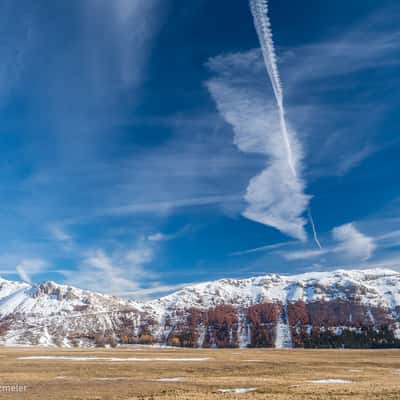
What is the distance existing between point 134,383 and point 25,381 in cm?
1637

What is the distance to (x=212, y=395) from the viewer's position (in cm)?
4138

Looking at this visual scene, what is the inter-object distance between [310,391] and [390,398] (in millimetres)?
9368

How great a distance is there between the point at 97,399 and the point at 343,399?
80.6 ft

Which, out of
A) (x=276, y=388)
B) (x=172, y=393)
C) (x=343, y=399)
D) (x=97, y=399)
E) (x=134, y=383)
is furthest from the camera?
(x=134, y=383)

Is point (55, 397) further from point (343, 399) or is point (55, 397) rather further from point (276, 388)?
point (343, 399)

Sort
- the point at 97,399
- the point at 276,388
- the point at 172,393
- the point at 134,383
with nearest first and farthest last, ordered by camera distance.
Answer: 1. the point at 97,399
2. the point at 172,393
3. the point at 276,388
4. the point at 134,383

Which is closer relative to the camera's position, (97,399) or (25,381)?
(97,399)

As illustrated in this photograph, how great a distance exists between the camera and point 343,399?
36.7 meters

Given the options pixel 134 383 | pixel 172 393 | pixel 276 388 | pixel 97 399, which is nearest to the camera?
pixel 97 399

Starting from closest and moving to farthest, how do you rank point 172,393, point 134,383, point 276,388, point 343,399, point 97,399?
1. point 343,399
2. point 97,399
3. point 172,393
4. point 276,388
5. point 134,383

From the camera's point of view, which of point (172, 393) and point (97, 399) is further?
point (172, 393)

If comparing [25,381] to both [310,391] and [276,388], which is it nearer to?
[276,388]

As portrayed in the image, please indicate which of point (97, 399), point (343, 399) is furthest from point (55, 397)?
point (343, 399)

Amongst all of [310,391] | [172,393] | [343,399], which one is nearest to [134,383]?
[172,393]
